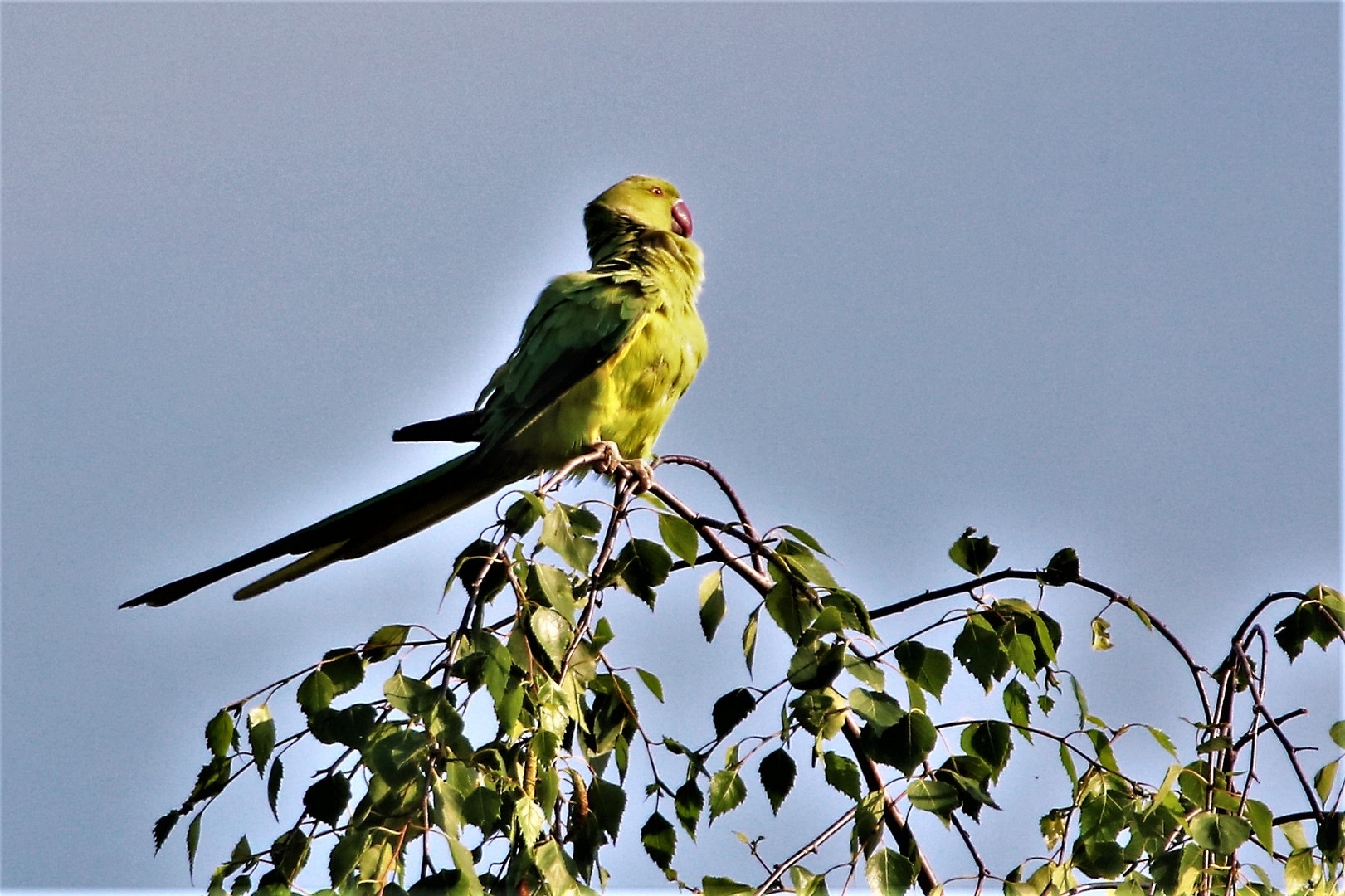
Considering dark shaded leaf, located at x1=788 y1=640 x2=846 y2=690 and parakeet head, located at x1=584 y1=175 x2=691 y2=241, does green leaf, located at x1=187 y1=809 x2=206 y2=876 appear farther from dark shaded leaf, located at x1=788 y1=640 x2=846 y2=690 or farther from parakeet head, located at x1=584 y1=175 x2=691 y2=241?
parakeet head, located at x1=584 y1=175 x2=691 y2=241

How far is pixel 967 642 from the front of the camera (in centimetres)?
203

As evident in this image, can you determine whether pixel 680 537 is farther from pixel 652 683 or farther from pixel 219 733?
pixel 219 733

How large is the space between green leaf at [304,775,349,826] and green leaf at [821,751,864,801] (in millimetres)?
745

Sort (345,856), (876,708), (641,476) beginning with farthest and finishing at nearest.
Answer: (641,476), (876,708), (345,856)

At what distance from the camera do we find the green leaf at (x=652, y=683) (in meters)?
2.02

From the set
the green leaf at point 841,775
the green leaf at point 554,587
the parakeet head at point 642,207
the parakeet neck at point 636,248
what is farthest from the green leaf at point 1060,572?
the parakeet head at point 642,207

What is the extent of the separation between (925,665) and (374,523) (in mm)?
1949

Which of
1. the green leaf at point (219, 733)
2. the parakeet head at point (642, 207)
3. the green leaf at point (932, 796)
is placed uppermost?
the parakeet head at point (642, 207)

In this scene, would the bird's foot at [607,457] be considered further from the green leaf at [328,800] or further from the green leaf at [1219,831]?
the green leaf at [1219,831]

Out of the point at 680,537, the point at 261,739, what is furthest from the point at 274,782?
the point at 680,537

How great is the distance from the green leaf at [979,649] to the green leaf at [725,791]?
407 millimetres

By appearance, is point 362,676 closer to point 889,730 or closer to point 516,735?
point 516,735

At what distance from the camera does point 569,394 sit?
3689 mm

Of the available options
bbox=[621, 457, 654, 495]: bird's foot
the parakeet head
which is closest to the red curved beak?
the parakeet head
